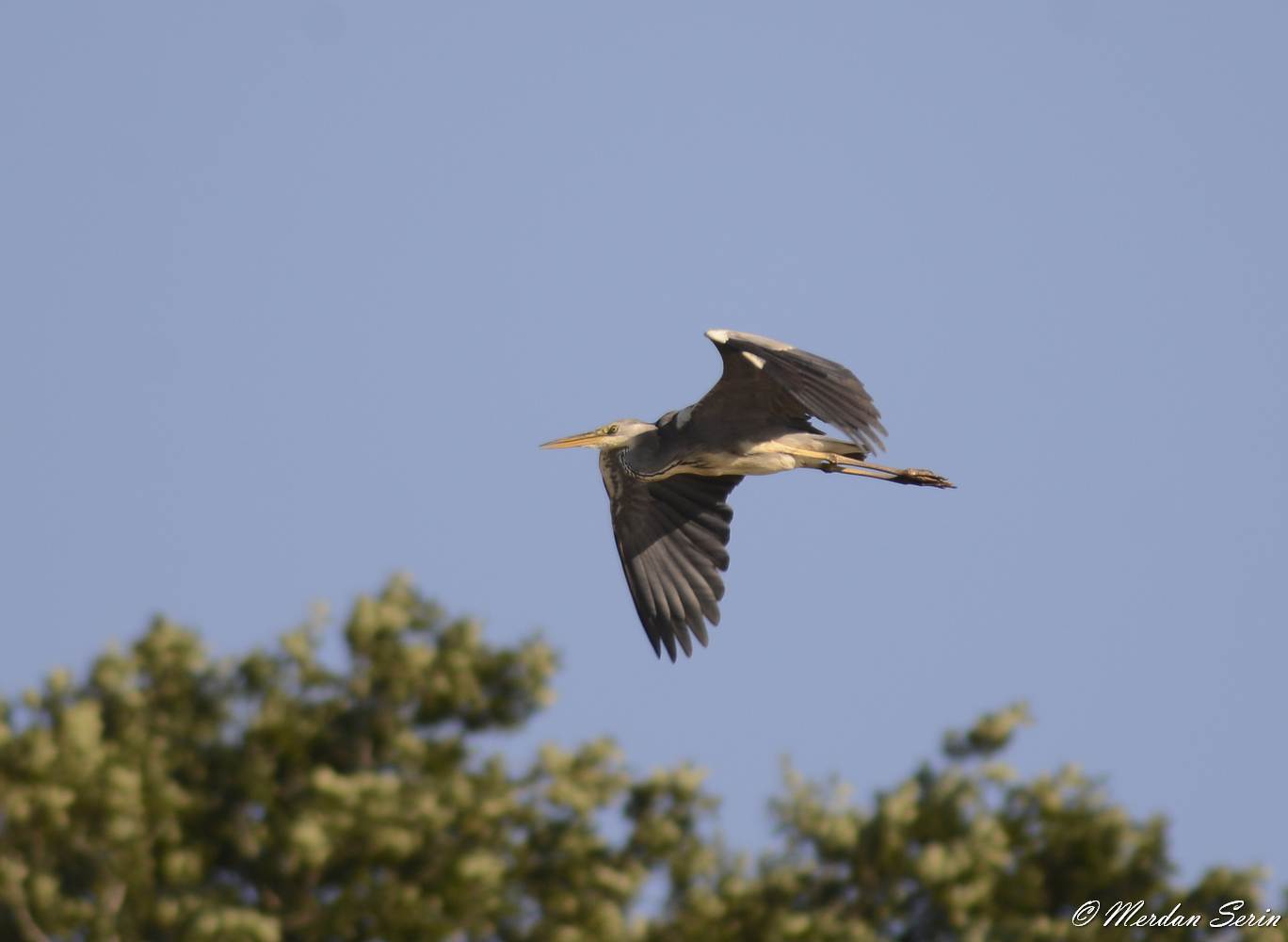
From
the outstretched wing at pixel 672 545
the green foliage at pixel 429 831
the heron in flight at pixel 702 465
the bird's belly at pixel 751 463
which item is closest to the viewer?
the green foliage at pixel 429 831

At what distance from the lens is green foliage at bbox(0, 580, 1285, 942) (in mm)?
8844

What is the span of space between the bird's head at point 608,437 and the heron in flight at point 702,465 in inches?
0.4

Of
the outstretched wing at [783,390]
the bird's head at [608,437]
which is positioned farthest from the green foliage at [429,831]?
the bird's head at [608,437]

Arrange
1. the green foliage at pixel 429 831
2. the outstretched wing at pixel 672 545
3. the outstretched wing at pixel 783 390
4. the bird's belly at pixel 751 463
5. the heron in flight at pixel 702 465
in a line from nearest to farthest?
Result: the green foliage at pixel 429 831 < the outstretched wing at pixel 783 390 < the heron in flight at pixel 702 465 < the bird's belly at pixel 751 463 < the outstretched wing at pixel 672 545

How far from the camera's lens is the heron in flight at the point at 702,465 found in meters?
12.2

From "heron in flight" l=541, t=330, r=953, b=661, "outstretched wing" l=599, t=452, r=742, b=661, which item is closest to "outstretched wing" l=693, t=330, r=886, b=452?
"heron in flight" l=541, t=330, r=953, b=661

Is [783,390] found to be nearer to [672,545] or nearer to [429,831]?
[672,545]

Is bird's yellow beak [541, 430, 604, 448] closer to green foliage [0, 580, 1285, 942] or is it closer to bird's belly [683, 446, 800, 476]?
bird's belly [683, 446, 800, 476]

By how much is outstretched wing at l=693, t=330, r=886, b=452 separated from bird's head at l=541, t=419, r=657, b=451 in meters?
1.13

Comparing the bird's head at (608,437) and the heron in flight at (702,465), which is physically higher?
the bird's head at (608,437)

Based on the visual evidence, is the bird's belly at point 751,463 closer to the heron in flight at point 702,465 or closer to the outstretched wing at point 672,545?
the heron in flight at point 702,465

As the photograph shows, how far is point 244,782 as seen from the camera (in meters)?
9.60

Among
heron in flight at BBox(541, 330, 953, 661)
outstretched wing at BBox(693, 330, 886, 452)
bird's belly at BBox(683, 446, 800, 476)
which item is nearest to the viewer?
outstretched wing at BBox(693, 330, 886, 452)

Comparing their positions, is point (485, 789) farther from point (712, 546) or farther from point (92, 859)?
point (712, 546)
